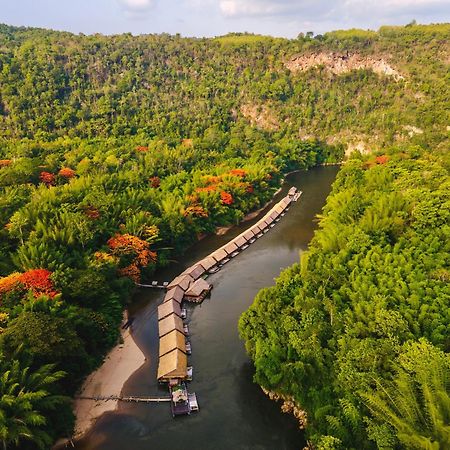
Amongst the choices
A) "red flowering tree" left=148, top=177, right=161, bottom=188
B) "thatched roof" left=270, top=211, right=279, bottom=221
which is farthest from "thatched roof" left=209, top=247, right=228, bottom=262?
"red flowering tree" left=148, top=177, right=161, bottom=188

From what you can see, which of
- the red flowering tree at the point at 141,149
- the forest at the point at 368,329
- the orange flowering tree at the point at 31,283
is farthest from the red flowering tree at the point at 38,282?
the red flowering tree at the point at 141,149

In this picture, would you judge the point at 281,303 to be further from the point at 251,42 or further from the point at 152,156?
the point at 251,42

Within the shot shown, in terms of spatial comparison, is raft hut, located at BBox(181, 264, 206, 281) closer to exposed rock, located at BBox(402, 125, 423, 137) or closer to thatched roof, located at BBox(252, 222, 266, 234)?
thatched roof, located at BBox(252, 222, 266, 234)

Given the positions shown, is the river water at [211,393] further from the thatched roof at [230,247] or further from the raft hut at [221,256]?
the thatched roof at [230,247]

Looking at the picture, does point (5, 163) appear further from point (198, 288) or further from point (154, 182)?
point (198, 288)

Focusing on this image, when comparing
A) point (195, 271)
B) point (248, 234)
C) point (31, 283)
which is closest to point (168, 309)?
point (195, 271)

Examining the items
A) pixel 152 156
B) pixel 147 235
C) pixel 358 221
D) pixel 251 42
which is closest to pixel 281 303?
pixel 358 221
